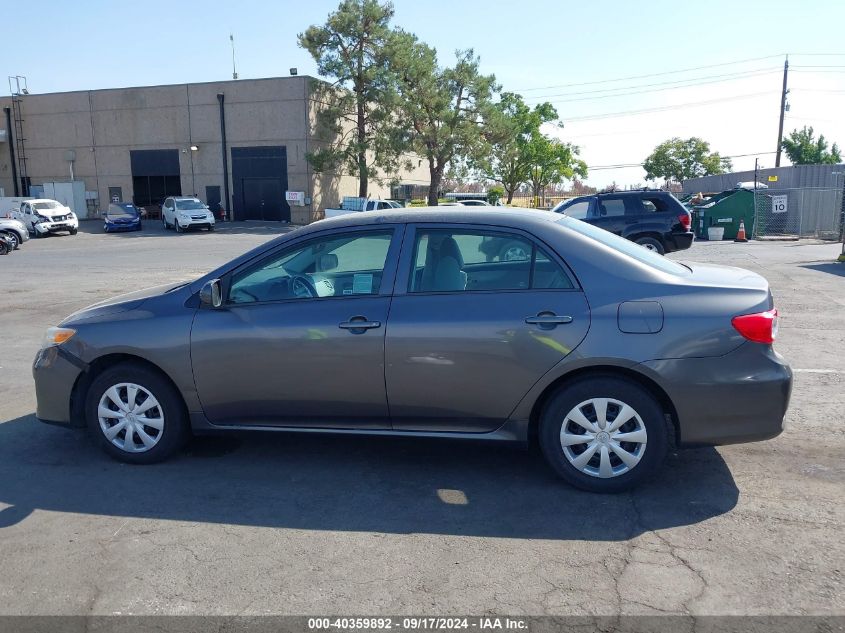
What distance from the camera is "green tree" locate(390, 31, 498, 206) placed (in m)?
40.8

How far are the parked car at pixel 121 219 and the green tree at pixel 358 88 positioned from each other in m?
9.90

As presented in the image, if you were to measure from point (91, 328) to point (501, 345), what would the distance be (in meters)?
2.83

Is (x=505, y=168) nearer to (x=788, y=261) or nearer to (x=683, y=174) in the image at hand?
(x=683, y=174)

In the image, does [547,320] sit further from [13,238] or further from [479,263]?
[13,238]

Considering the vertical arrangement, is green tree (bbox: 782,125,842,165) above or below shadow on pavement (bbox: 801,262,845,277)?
above

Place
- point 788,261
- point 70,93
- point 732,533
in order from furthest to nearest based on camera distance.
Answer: point 70,93 < point 788,261 < point 732,533

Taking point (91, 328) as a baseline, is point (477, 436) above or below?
below

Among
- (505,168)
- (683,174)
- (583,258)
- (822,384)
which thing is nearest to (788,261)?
(822,384)

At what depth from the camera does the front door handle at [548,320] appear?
13.9 feet

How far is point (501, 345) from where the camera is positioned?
4281mm

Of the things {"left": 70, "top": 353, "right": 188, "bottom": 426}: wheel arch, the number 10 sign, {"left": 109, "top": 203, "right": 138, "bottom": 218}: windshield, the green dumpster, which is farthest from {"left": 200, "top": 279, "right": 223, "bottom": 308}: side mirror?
{"left": 109, "top": 203, "right": 138, "bottom": 218}: windshield

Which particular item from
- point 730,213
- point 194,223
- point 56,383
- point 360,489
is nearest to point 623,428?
point 360,489

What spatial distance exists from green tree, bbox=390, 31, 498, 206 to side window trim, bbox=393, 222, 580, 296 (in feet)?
122

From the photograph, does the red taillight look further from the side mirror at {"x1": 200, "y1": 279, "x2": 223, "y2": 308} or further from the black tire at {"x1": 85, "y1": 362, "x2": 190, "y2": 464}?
the black tire at {"x1": 85, "y1": 362, "x2": 190, "y2": 464}
